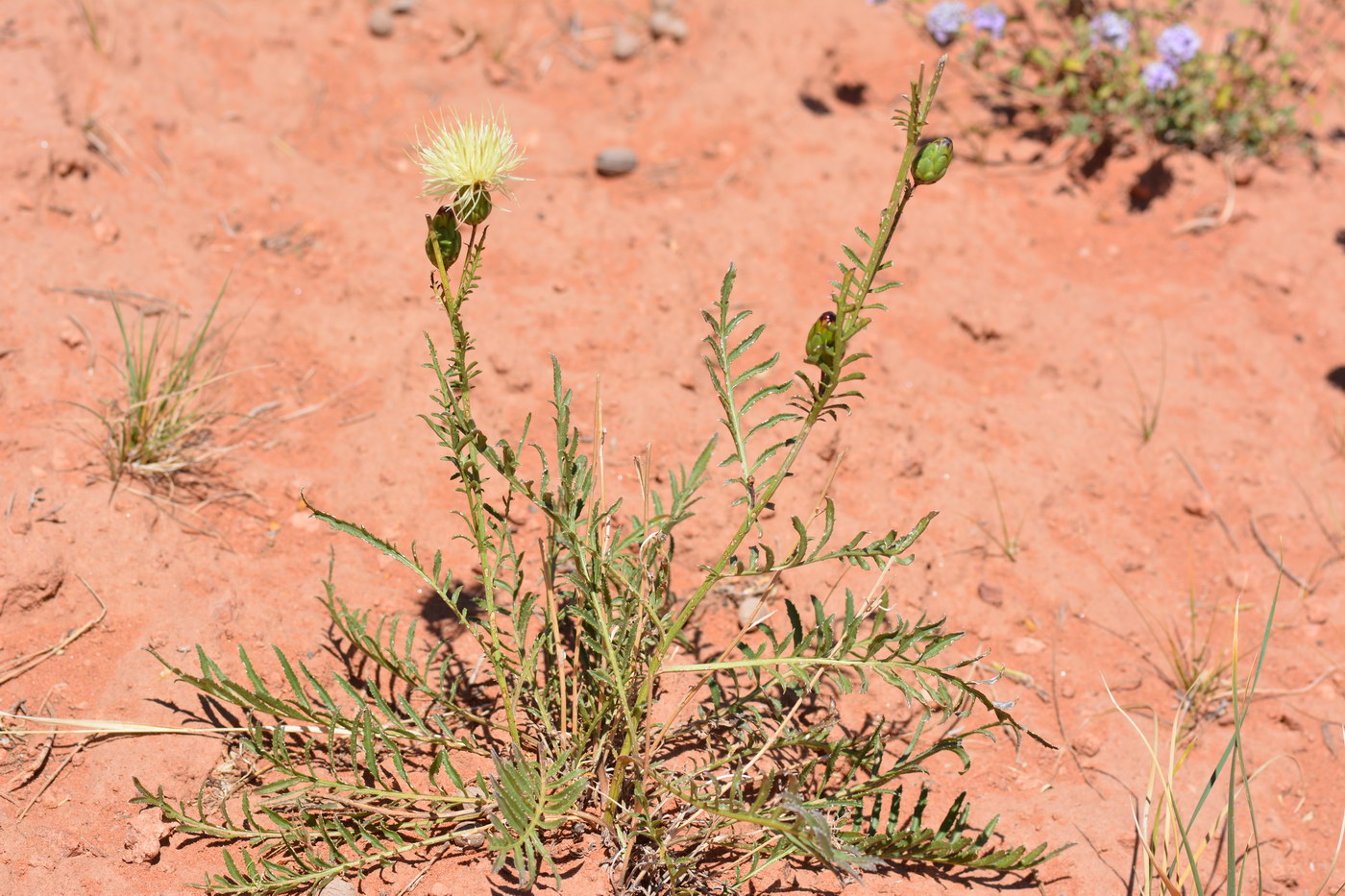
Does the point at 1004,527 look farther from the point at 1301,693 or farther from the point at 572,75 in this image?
the point at 572,75

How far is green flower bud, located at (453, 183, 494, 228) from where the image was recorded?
4.99ft

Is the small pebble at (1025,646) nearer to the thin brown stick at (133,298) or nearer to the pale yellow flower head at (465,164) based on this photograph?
the pale yellow flower head at (465,164)

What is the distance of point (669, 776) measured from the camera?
206 centimetres

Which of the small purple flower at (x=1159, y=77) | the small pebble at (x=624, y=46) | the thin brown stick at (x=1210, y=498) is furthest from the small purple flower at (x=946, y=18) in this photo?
the thin brown stick at (x=1210, y=498)

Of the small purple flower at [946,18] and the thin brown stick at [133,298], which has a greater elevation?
the small purple flower at [946,18]

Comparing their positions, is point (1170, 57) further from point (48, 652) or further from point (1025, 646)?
point (48, 652)

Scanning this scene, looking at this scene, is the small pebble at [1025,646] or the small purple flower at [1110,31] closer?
the small pebble at [1025,646]

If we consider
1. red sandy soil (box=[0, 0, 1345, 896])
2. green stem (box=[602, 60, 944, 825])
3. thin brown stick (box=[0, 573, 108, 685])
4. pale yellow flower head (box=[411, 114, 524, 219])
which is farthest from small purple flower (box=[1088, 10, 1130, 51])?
thin brown stick (box=[0, 573, 108, 685])

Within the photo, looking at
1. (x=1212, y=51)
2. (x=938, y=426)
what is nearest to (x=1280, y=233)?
(x=1212, y=51)

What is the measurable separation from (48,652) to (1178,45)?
405cm

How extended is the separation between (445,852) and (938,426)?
1.79 m

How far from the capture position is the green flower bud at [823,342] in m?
1.48

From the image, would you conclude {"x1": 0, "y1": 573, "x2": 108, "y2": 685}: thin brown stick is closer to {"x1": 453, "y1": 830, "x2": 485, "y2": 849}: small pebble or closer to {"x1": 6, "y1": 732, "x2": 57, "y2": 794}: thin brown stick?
{"x1": 6, "y1": 732, "x2": 57, "y2": 794}: thin brown stick

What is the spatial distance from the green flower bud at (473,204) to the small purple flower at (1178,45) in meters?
3.37
